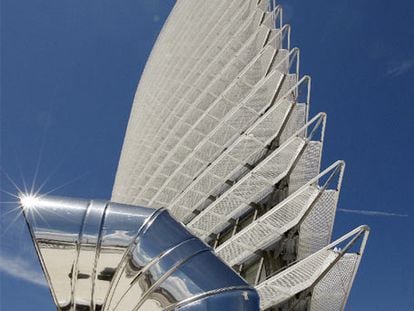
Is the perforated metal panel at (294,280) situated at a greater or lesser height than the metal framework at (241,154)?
lesser

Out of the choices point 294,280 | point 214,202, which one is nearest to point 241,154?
point 214,202

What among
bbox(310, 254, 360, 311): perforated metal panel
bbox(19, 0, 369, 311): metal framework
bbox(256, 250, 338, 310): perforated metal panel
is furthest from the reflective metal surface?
bbox(310, 254, 360, 311): perforated metal panel

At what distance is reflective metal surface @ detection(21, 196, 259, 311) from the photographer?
484 centimetres

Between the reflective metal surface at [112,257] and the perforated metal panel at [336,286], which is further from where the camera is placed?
the perforated metal panel at [336,286]

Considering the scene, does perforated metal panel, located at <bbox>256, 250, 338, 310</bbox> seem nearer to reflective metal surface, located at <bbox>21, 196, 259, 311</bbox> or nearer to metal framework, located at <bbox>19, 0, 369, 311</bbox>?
metal framework, located at <bbox>19, 0, 369, 311</bbox>

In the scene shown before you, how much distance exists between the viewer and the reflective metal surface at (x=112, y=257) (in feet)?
15.9

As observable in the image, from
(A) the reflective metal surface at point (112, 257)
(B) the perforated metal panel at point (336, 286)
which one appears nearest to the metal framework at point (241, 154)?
(B) the perforated metal panel at point (336, 286)

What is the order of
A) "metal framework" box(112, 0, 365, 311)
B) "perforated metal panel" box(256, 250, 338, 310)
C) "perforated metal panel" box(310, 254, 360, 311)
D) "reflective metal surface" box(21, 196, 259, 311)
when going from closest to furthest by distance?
"reflective metal surface" box(21, 196, 259, 311), "perforated metal panel" box(256, 250, 338, 310), "perforated metal panel" box(310, 254, 360, 311), "metal framework" box(112, 0, 365, 311)

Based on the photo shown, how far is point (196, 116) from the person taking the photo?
2189 centimetres

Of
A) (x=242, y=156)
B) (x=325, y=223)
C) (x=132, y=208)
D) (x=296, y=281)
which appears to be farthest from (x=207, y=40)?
(x=132, y=208)

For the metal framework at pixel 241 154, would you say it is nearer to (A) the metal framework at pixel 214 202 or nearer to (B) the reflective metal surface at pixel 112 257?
(A) the metal framework at pixel 214 202

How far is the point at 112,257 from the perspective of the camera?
503 cm

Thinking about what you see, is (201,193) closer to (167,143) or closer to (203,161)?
(203,161)

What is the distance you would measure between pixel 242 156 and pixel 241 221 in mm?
2832
